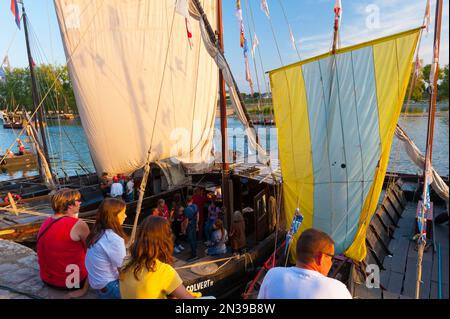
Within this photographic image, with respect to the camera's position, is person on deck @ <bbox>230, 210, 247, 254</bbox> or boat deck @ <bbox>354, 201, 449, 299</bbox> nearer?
boat deck @ <bbox>354, 201, 449, 299</bbox>

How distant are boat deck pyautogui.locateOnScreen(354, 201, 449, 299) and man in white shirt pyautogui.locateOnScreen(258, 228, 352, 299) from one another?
152 inches

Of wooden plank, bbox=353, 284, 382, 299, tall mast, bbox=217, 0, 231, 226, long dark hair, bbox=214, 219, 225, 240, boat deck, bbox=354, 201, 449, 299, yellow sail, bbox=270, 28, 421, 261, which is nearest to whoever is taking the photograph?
wooden plank, bbox=353, 284, 382, 299

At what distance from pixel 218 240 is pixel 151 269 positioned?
16.9 feet

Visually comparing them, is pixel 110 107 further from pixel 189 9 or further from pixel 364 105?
pixel 364 105

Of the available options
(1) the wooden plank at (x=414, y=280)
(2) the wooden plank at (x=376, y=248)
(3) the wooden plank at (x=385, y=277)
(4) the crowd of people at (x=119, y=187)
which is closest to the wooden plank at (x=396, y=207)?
(2) the wooden plank at (x=376, y=248)

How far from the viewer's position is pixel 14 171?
27.8 meters

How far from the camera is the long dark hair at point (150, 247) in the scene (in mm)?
2027

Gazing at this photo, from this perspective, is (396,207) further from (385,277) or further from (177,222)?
(177,222)

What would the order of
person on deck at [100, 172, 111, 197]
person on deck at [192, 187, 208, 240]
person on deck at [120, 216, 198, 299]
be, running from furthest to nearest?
person on deck at [100, 172, 111, 197]
person on deck at [192, 187, 208, 240]
person on deck at [120, 216, 198, 299]

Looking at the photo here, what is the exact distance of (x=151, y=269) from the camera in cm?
202

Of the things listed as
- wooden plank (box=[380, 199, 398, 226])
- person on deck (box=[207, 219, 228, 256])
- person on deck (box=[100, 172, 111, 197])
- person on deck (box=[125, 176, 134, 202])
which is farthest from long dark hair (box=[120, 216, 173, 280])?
person on deck (box=[100, 172, 111, 197])

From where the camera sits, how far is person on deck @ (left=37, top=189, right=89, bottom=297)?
9.80ft

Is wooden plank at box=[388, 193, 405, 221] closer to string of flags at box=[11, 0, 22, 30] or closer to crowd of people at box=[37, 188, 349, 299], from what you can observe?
crowd of people at box=[37, 188, 349, 299]
